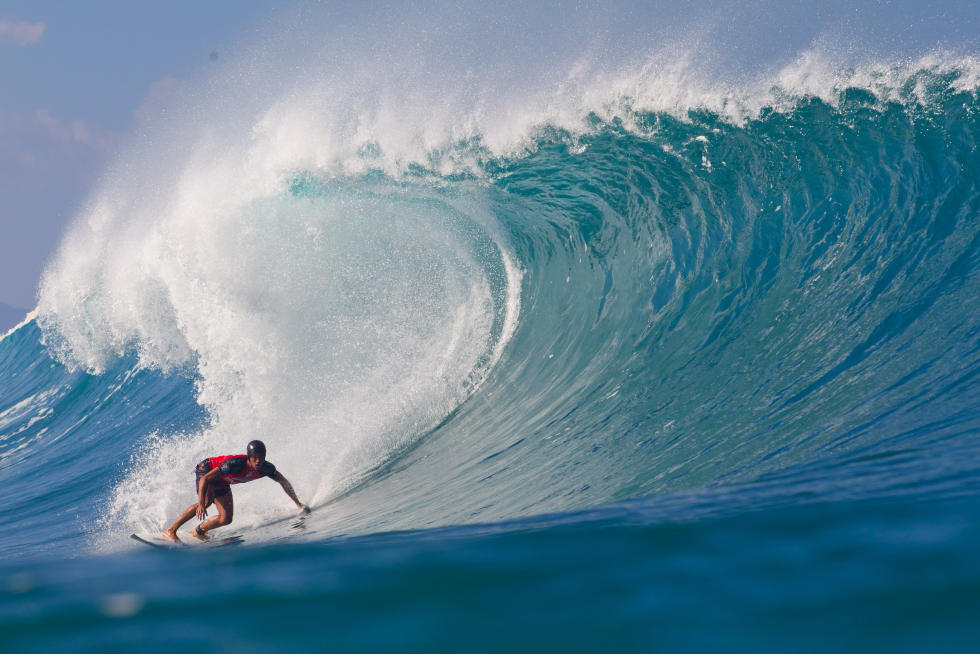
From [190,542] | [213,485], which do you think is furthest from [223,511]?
[190,542]

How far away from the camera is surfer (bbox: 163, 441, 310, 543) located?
255 inches

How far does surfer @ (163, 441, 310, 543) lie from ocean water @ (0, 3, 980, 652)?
10.8 inches

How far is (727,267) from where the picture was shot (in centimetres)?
859

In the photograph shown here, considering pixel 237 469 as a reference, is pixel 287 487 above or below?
below

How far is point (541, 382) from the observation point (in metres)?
8.31

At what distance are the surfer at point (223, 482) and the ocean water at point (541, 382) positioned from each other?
27 cm

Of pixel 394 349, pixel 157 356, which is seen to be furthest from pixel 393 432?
pixel 157 356

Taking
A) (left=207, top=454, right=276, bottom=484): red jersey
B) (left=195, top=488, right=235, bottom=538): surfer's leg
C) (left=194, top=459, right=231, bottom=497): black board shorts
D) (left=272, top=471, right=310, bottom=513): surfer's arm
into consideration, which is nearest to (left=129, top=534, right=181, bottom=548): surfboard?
(left=195, top=488, right=235, bottom=538): surfer's leg

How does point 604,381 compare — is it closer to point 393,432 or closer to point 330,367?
point 393,432

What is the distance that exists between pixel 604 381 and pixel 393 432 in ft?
8.12

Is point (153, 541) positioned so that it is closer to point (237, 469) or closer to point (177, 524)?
point (177, 524)

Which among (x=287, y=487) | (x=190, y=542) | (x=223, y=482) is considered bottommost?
(x=190, y=542)

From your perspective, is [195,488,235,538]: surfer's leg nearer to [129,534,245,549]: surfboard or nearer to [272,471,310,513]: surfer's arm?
[129,534,245,549]: surfboard

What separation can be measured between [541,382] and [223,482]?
11.6 feet
